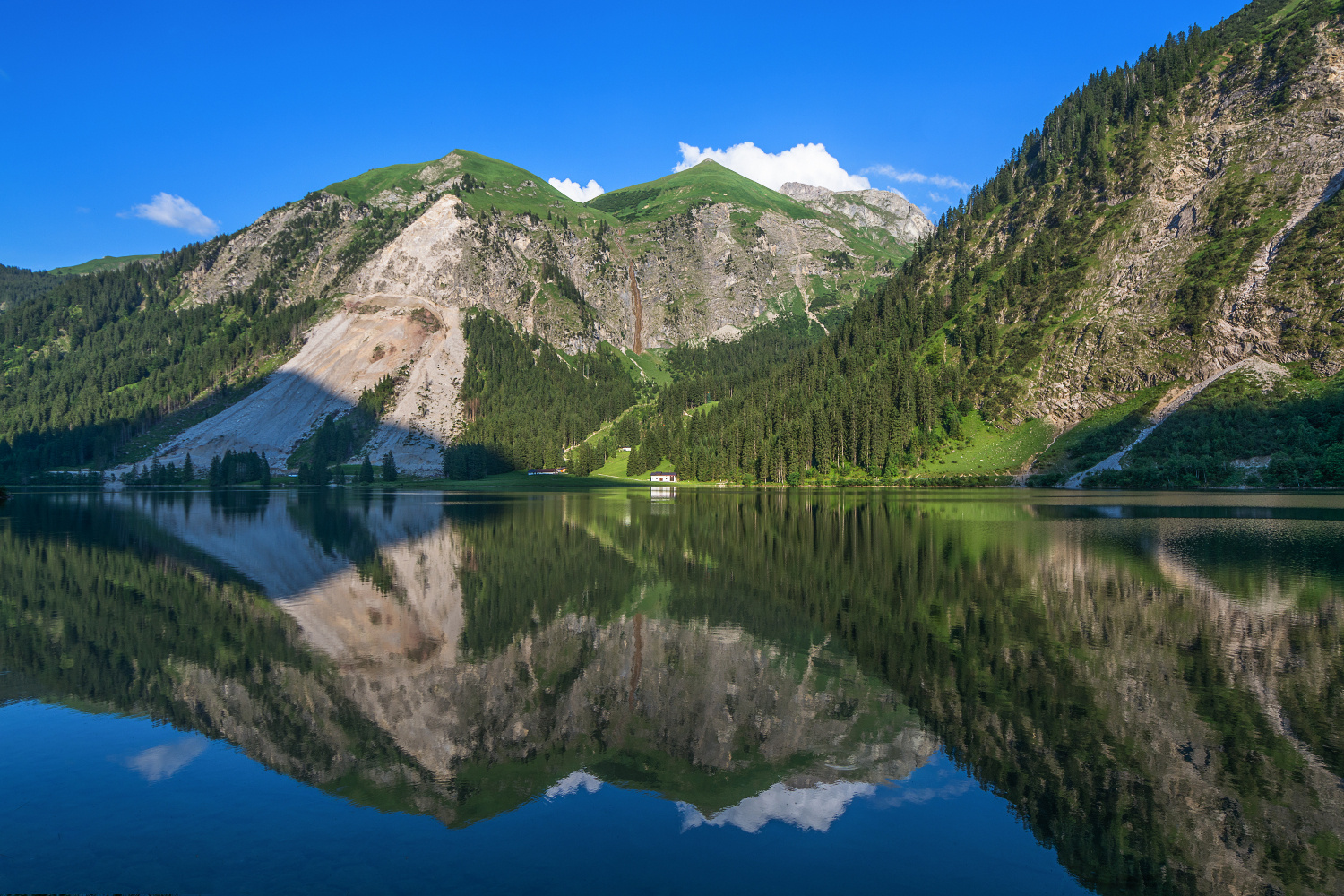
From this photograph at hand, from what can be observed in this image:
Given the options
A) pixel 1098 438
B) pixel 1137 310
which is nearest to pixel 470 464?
pixel 1098 438

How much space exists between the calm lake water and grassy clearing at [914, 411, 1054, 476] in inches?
4351

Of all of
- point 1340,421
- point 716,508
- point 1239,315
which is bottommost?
point 716,508

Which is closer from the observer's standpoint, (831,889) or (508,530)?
(831,889)

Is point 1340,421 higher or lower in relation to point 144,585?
higher

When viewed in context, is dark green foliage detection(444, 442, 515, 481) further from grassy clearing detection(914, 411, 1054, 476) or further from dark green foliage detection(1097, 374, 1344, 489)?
dark green foliage detection(1097, 374, 1344, 489)

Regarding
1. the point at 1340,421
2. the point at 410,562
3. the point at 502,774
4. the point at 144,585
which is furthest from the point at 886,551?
the point at 1340,421

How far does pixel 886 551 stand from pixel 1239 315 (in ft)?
433

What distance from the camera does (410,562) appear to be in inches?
1676

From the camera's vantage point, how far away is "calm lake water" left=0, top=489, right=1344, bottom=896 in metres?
11.1

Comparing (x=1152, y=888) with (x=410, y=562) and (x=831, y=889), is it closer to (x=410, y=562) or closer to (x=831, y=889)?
(x=831, y=889)

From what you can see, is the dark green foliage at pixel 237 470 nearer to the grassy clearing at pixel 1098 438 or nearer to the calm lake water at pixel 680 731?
the calm lake water at pixel 680 731

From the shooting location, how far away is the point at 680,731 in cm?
1675

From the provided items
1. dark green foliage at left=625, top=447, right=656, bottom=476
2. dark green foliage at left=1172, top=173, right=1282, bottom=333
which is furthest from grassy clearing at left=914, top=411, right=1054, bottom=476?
dark green foliage at left=625, top=447, right=656, bottom=476

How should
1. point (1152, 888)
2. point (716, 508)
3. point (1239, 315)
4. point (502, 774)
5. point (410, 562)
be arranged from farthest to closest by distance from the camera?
1. point (1239, 315)
2. point (716, 508)
3. point (410, 562)
4. point (502, 774)
5. point (1152, 888)
